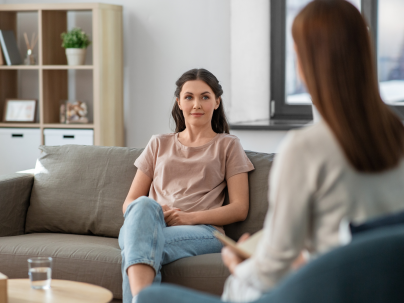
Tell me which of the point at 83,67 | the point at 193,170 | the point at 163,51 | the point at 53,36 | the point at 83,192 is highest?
the point at 53,36

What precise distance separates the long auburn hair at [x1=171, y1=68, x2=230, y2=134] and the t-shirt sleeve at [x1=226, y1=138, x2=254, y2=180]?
18 cm

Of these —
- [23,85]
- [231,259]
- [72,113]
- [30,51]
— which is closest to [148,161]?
[231,259]

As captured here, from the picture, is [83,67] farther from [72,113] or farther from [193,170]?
[193,170]

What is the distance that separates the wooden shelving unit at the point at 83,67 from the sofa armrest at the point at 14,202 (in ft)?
4.49

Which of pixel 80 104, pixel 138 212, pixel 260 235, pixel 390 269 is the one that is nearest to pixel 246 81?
pixel 80 104

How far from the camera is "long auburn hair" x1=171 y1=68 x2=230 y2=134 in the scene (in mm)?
2416

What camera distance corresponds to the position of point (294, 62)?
389 centimetres

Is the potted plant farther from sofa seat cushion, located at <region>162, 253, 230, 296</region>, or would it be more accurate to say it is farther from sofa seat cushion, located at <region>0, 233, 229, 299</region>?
sofa seat cushion, located at <region>162, 253, 230, 296</region>

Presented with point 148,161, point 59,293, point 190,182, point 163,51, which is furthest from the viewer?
point 163,51

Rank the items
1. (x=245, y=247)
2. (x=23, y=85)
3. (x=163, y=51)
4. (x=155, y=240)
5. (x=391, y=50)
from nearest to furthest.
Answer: (x=245, y=247) < (x=155, y=240) < (x=391, y=50) < (x=163, y=51) < (x=23, y=85)

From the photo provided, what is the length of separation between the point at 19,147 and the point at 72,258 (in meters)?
2.14

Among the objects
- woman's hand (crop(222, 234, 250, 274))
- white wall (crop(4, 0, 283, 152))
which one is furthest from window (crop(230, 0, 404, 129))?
woman's hand (crop(222, 234, 250, 274))

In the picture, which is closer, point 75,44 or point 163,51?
point 75,44

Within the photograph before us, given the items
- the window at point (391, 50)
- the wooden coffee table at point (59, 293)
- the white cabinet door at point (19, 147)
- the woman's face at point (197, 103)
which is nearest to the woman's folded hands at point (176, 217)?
the woman's face at point (197, 103)
